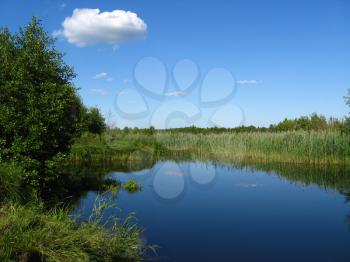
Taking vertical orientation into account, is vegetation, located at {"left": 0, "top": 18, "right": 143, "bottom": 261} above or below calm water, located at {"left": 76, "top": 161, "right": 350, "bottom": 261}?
above

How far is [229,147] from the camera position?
2738 cm

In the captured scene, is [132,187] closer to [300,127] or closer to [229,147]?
[229,147]

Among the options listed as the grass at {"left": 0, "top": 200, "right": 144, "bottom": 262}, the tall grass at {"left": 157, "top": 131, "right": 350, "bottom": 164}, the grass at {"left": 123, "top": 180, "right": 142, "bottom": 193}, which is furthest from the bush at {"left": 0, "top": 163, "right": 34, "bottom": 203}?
the tall grass at {"left": 157, "top": 131, "right": 350, "bottom": 164}

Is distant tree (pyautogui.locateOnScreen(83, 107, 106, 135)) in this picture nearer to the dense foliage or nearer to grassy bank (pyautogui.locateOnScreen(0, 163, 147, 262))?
the dense foliage

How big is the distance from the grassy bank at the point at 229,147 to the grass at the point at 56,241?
17242 millimetres

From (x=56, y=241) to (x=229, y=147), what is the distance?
72.2 ft

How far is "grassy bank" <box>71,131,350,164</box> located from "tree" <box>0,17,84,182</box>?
14329 mm

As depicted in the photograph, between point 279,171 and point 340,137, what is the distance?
4.37 m

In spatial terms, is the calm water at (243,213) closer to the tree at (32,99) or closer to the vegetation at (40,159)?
the vegetation at (40,159)

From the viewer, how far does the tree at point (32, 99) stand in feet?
33.6

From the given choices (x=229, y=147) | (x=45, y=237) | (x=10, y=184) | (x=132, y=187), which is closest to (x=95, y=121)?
(x=229, y=147)

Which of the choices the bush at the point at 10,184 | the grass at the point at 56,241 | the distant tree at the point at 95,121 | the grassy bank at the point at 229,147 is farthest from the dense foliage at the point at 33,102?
the distant tree at the point at 95,121

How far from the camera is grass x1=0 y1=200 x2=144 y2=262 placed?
18.9 ft

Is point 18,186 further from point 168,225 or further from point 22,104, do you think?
point 168,225
